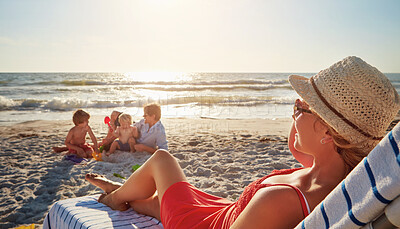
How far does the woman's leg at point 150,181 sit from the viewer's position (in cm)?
217

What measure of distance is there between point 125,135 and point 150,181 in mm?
3599

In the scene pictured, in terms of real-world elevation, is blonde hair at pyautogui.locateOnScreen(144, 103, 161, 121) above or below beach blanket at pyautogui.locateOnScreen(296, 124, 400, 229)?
below

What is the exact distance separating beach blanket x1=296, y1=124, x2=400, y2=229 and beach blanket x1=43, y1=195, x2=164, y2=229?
147 cm

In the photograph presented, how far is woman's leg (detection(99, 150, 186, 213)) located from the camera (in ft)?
7.11

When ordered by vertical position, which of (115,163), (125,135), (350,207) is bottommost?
(115,163)

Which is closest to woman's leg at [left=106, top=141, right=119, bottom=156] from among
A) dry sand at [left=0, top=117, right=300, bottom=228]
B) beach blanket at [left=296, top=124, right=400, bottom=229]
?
dry sand at [left=0, top=117, right=300, bottom=228]

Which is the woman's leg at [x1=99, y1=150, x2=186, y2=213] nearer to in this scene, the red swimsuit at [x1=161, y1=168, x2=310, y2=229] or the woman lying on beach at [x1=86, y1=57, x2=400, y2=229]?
the red swimsuit at [x1=161, y1=168, x2=310, y2=229]

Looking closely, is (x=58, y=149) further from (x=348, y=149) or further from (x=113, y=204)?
(x=348, y=149)

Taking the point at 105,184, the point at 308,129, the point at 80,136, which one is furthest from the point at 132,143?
the point at 308,129

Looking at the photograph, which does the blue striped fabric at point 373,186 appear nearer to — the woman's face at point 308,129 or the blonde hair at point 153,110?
the woman's face at point 308,129

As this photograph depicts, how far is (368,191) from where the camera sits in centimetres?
93

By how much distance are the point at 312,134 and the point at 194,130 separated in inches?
261

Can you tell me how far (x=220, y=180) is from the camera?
14.0ft

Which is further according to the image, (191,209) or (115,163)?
(115,163)
